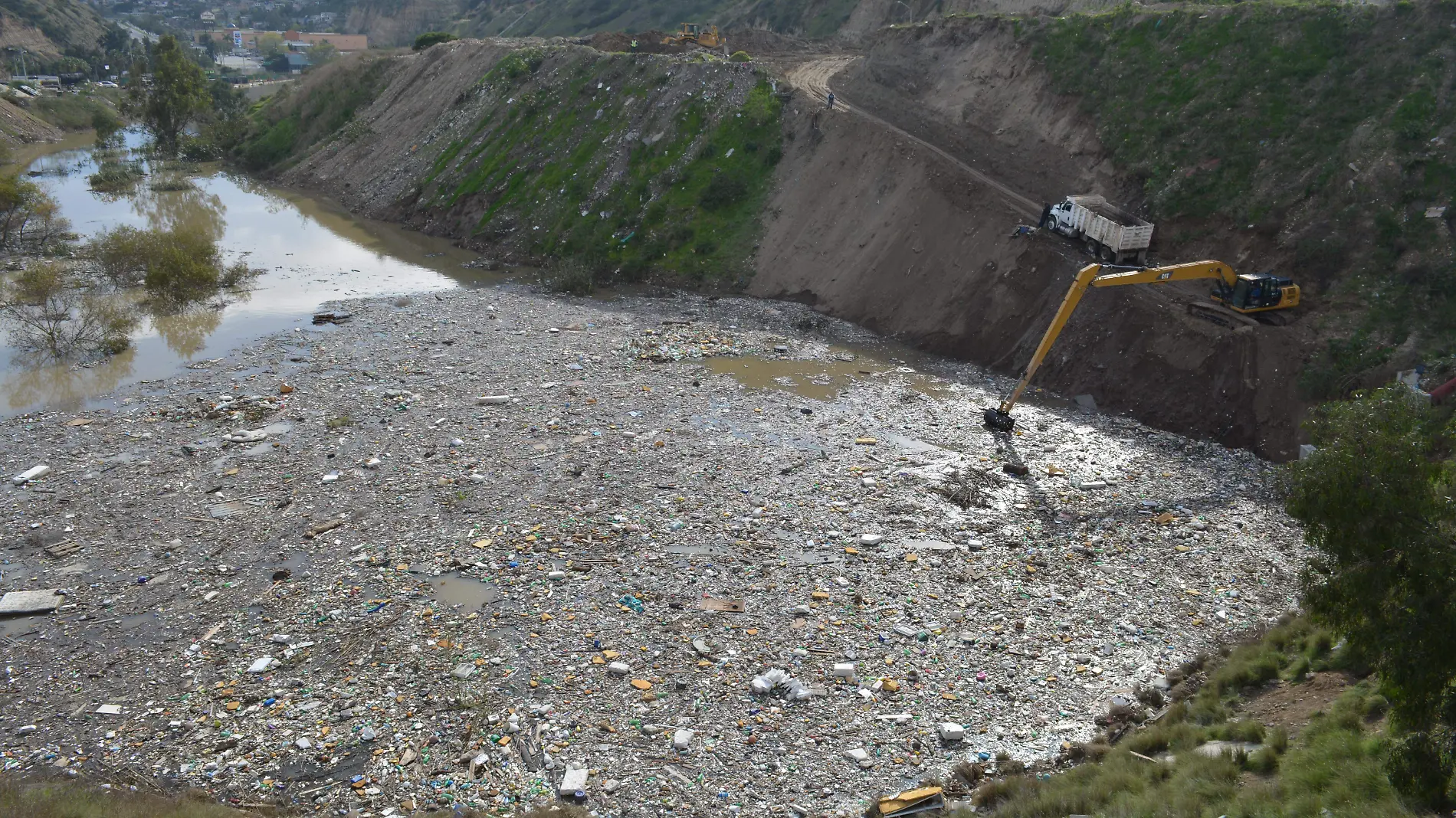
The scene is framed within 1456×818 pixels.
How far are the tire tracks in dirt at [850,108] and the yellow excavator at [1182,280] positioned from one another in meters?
6.16

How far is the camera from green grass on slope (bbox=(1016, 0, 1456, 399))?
19969 mm

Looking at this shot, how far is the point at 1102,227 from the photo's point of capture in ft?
75.9

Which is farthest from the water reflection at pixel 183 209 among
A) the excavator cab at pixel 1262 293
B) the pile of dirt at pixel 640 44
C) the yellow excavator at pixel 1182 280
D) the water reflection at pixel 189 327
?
the excavator cab at pixel 1262 293

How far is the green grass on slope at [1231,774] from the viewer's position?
24.5ft

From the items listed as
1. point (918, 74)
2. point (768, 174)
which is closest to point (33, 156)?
point (768, 174)

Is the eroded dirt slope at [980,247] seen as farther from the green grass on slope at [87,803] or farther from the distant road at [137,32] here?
the distant road at [137,32]

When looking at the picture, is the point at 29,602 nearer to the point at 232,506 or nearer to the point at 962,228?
the point at 232,506

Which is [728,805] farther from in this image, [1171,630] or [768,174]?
[768,174]

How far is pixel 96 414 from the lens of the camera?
19.5m

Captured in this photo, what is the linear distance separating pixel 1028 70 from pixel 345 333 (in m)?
24.1

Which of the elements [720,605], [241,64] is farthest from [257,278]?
[241,64]

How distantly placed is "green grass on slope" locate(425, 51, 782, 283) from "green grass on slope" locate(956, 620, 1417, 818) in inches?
867

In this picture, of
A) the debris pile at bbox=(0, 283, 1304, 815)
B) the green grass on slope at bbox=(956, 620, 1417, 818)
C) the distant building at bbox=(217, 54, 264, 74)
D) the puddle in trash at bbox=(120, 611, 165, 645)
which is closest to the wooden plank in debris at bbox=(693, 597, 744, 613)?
the debris pile at bbox=(0, 283, 1304, 815)

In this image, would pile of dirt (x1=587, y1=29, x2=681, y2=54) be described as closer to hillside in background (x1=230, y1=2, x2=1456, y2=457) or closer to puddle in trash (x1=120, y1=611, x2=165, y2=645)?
hillside in background (x1=230, y1=2, x2=1456, y2=457)
